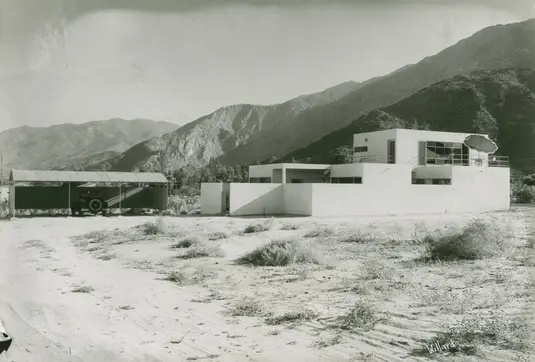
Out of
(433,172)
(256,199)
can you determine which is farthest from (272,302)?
(433,172)

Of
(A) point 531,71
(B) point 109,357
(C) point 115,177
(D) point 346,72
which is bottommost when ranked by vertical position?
(B) point 109,357

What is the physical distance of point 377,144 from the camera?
116 feet

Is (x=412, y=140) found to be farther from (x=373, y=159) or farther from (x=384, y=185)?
(x=384, y=185)

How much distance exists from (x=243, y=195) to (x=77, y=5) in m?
20.3

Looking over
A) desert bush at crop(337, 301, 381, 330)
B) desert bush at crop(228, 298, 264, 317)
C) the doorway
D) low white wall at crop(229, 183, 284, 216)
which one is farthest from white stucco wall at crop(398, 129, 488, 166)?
desert bush at crop(337, 301, 381, 330)

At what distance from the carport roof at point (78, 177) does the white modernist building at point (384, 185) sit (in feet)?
12.9

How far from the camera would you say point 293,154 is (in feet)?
305

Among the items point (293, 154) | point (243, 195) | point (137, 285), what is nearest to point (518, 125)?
point (293, 154)

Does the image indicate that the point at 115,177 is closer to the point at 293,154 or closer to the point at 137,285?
the point at 137,285

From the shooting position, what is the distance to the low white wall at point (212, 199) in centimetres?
3119

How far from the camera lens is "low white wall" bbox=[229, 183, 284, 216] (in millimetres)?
29453

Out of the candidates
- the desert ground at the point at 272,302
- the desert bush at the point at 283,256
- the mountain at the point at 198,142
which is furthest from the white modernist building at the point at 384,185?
the mountain at the point at 198,142

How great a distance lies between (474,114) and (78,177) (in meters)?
66.2

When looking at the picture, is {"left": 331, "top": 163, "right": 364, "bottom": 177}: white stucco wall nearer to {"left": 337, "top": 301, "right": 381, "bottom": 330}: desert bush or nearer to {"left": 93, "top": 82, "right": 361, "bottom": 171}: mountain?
{"left": 337, "top": 301, "right": 381, "bottom": 330}: desert bush
